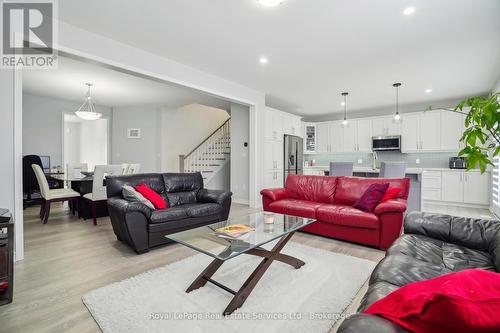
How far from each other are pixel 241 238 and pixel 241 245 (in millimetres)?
167

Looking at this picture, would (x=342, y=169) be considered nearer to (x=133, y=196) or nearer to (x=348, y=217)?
(x=348, y=217)

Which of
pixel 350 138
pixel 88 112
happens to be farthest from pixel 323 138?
pixel 88 112

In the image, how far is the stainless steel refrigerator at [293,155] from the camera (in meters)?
6.75

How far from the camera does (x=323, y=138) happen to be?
8398mm

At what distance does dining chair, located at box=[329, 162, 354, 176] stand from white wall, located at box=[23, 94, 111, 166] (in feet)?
23.9

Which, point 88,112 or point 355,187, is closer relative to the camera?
point 355,187

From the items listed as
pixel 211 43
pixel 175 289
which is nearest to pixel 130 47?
pixel 211 43

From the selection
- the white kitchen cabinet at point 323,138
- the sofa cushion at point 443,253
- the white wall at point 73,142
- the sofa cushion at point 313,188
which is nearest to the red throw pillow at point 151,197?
the sofa cushion at point 313,188

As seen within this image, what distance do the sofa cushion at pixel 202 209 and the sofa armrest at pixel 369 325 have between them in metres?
2.82

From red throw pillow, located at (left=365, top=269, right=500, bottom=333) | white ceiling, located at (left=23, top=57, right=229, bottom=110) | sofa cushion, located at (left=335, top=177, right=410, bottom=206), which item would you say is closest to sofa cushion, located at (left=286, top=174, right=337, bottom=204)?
sofa cushion, located at (left=335, top=177, right=410, bottom=206)

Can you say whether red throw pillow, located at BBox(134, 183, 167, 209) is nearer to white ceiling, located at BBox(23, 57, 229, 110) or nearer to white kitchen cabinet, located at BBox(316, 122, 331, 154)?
white ceiling, located at BBox(23, 57, 229, 110)

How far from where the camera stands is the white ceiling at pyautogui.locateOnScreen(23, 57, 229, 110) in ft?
15.7

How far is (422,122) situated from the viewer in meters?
6.59

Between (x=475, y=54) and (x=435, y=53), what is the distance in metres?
0.63
